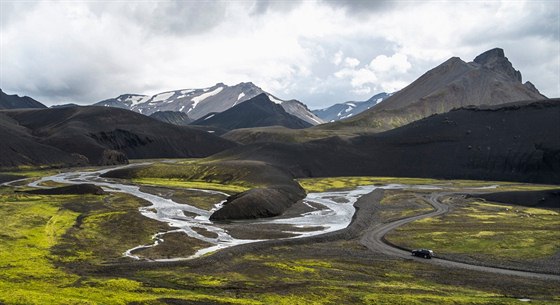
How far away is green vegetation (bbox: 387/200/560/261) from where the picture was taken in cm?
8500

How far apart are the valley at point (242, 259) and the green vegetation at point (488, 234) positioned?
0.45 m

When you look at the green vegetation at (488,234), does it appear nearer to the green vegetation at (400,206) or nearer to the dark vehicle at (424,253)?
the dark vehicle at (424,253)

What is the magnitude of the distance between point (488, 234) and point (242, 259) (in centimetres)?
5514

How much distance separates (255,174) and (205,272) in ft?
434

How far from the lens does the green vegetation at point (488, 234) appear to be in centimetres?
8500

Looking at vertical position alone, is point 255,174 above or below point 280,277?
above

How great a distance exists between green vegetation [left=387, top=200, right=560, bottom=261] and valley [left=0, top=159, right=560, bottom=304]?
452 millimetres

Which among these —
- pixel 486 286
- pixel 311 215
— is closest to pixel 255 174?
pixel 311 215

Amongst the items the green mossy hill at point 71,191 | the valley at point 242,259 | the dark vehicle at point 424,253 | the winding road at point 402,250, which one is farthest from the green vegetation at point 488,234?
the green mossy hill at point 71,191

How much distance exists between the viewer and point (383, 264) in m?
73.5

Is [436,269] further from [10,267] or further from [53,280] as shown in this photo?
[10,267]

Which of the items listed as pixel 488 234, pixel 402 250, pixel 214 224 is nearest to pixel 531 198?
pixel 488 234

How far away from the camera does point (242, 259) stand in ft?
248

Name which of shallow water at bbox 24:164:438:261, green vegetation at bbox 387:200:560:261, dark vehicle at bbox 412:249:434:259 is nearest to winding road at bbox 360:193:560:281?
dark vehicle at bbox 412:249:434:259
